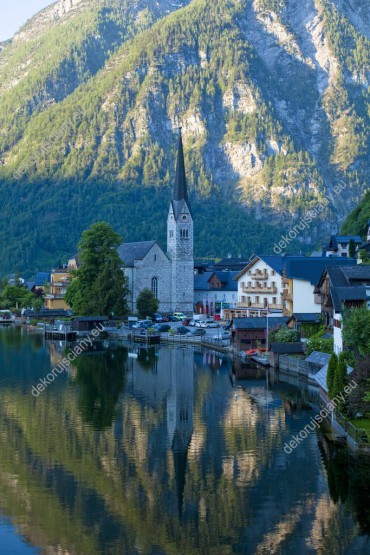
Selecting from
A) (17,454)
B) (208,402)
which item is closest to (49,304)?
(208,402)

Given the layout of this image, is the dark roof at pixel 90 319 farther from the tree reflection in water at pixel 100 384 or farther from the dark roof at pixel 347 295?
the dark roof at pixel 347 295

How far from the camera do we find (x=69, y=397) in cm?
6238

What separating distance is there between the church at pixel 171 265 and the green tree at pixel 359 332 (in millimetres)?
79521

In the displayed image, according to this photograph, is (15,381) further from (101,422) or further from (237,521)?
(237,521)

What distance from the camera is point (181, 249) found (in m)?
138

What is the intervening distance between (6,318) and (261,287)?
2042 inches

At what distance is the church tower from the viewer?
13638 centimetres

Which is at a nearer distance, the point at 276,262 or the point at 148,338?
the point at 148,338

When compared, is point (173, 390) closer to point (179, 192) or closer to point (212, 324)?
point (212, 324)

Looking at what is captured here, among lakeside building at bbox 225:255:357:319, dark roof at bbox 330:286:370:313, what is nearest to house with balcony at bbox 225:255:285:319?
lakeside building at bbox 225:255:357:319

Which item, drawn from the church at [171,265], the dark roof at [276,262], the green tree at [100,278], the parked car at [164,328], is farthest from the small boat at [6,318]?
the dark roof at [276,262]

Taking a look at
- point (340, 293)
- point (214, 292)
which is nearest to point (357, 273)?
point (340, 293)

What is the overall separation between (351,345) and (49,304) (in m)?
102

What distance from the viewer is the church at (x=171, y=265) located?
134 meters
